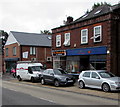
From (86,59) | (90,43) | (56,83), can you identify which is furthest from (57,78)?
(90,43)

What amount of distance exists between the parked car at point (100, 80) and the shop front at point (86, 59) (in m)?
3.93

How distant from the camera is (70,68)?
23375 mm

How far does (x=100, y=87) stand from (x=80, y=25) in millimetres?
9516

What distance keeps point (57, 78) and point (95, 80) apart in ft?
13.7

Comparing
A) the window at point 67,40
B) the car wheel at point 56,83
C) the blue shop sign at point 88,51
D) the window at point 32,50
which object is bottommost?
the car wheel at point 56,83

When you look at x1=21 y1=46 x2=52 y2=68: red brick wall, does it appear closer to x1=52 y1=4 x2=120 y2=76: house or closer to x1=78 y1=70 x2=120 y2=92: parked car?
x1=52 y1=4 x2=120 y2=76: house

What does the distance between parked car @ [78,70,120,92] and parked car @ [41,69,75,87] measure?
1.52m

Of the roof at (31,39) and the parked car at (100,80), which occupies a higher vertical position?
the roof at (31,39)

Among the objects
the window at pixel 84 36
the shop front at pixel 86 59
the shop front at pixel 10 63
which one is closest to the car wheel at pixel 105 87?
the shop front at pixel 86 59

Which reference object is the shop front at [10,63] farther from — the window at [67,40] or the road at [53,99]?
the road at [53,99]

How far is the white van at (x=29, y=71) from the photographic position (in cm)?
2166

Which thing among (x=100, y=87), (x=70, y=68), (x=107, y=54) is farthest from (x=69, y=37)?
(x=100, y=87)

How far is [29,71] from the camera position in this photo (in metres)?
22.5

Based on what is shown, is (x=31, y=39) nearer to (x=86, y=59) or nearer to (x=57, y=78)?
(x=86, y=59)
